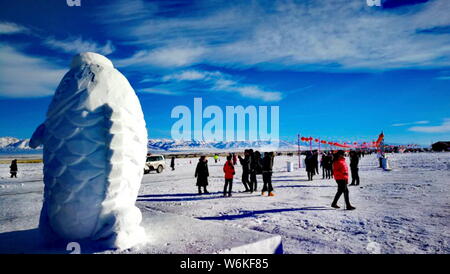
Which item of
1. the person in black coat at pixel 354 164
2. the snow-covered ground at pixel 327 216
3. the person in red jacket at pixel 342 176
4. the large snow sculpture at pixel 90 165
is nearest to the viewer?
the large snow sculpture at pixel 90 165

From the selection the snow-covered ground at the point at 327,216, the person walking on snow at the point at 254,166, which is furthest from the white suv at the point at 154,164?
the person walking on snow at the point at 254,166

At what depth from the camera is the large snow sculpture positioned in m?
3.68

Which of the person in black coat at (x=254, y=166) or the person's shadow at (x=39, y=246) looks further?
the person in black coat at (x=254, y=166)

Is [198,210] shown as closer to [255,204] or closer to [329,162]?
[255,204]

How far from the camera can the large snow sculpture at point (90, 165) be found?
368 centimetres

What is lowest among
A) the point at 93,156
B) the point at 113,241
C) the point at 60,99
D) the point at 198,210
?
the point at 198,210

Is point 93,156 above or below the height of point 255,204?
above

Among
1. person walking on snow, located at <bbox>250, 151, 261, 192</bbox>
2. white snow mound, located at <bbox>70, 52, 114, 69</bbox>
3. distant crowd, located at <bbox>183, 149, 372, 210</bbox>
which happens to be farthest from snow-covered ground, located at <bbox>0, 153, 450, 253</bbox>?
white snow mound, located at <bbox>70, 52, 114, 69</bbox>

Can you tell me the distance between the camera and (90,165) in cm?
369

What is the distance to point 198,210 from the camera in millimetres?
8109

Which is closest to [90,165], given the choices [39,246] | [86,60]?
[39,246]

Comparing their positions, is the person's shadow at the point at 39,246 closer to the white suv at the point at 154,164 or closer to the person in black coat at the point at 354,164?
the person in black coat at the point at 354,164
